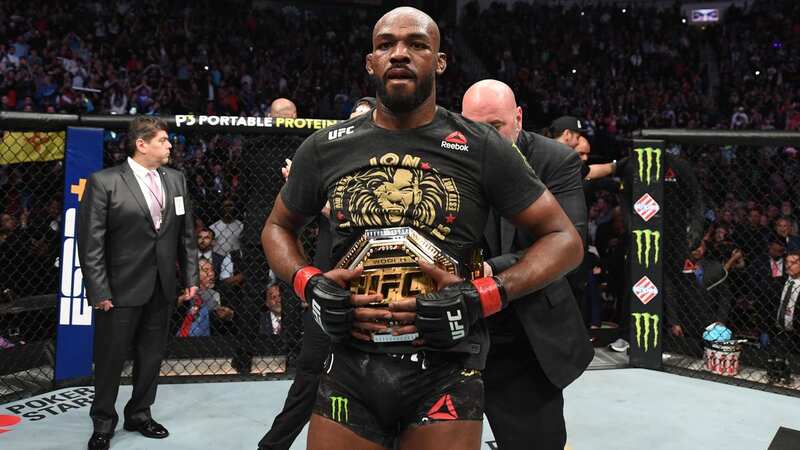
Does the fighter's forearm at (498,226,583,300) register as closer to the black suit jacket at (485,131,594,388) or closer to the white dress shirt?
the black suit jacket at (485,131,594,388)

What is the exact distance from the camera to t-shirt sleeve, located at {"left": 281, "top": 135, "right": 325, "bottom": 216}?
67.1 inches

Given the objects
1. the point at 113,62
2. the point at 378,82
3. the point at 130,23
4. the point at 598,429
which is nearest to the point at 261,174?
the point at 598,429

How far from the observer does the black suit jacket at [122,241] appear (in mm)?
3459

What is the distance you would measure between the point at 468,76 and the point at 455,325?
1476 cm

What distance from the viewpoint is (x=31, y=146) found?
13.7ft

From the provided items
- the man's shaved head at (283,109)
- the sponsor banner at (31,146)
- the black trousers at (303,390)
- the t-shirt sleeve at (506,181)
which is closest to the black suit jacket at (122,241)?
the sponsor banner at (31,146)

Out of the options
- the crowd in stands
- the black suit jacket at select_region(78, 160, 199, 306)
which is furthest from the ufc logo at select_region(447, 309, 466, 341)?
the crowd in stands

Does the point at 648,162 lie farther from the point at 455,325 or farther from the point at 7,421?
the point at 7,421

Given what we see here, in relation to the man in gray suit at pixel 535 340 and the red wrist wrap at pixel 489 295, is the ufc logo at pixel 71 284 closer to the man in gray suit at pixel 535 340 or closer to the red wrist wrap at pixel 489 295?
the man in gray suit at pixel 535 340

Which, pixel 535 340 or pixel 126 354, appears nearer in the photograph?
pixel 535 340

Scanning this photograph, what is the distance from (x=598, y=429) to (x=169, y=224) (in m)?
2.32

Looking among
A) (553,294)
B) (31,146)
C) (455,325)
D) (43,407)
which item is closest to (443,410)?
(455,325)

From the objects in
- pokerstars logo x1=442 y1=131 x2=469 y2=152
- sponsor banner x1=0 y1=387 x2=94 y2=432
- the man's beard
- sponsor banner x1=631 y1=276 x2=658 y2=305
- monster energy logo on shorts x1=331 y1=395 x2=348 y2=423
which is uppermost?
the man's beard

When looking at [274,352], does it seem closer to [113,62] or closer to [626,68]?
[113,62]
